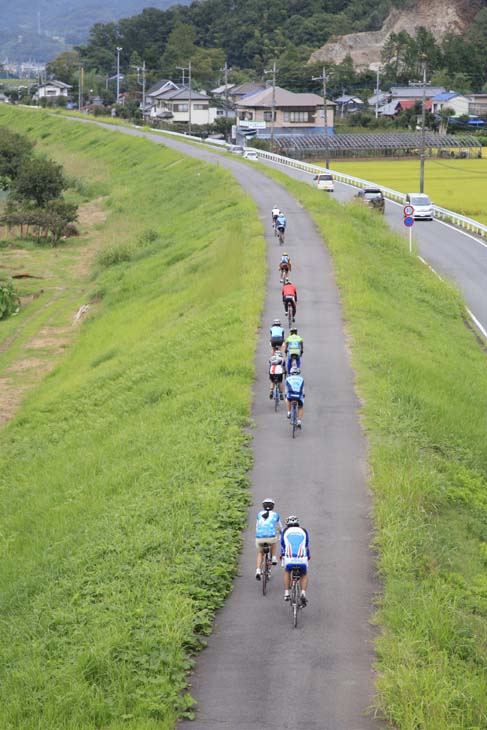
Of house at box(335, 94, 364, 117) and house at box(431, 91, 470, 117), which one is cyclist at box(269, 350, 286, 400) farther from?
house at box(335, 94, 364, 117)

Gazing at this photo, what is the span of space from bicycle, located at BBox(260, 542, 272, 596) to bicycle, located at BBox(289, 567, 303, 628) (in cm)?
72

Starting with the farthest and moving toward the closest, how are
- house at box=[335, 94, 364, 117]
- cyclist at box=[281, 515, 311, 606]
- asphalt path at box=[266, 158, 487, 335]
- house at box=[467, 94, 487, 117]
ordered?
house at box=[335, 94, 364, 117], house at box=[467, 94, 487, 117], asphalt path at box=[266, 158, 487, 335], cyclist at box=[281, 515, 311, 606]

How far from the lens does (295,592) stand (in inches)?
521

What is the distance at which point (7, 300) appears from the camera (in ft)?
137

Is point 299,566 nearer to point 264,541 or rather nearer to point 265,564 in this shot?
point 264,541

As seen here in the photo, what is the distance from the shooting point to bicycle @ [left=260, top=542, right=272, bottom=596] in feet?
45.7

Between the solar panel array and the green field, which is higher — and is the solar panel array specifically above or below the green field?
above

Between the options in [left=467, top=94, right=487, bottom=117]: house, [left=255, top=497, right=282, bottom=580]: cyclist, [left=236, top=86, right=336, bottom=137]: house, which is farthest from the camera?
[left=467, top=94, right=487, bottom=117]: house

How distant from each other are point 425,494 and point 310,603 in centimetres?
396

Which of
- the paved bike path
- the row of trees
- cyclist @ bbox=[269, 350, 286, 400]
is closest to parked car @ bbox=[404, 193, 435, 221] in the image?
the row of trees

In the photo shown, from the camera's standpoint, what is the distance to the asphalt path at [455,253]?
39.3m

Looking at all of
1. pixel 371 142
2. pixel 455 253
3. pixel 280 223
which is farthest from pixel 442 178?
pixel 280 223

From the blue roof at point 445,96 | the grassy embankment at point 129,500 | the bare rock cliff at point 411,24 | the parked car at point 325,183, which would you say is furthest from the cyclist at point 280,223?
the bare rock cliff at point 411,24

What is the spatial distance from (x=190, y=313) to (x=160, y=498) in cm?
1660
